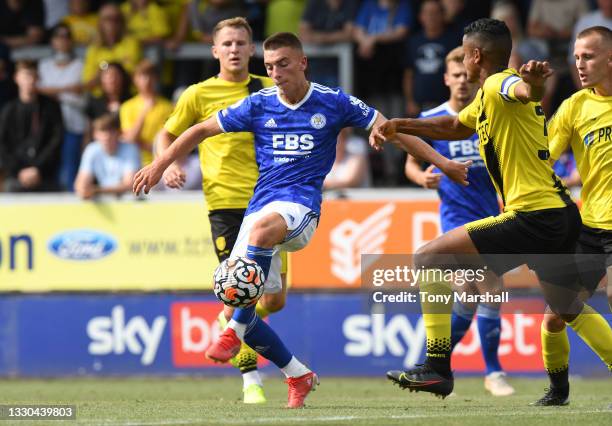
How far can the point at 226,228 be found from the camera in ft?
32.2

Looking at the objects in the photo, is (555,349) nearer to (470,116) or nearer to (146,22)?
(470,116)

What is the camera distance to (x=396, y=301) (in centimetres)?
1253


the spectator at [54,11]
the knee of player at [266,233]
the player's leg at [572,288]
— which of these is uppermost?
the spectator at [54,11]

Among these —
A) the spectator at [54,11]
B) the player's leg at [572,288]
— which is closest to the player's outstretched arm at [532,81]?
the player's leg at [572,288]

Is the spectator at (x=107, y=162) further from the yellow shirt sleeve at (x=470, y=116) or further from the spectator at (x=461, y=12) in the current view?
the yellow shirt sleeve at (x=470, y=116)

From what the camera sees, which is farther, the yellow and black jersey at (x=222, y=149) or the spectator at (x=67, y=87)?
the spectator at (x=67, y=87)

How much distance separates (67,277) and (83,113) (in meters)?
2.65

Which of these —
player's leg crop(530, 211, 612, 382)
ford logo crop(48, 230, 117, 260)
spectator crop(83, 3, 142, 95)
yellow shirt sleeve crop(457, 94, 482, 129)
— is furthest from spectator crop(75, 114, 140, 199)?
player's leg crop(530, 211, 612, 382)

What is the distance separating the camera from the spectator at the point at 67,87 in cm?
1504

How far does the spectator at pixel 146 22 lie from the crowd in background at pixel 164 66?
0.01 m

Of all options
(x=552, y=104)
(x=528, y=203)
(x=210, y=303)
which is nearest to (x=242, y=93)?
(x=528, y=203)

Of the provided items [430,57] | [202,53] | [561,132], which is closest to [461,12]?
[430,57]

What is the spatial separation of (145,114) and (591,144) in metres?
6.83

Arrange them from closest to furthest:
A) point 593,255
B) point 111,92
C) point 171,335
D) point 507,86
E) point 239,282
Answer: point 507,86 < point 239,282 < point 593,255 < point 171,335 < point 111,92
